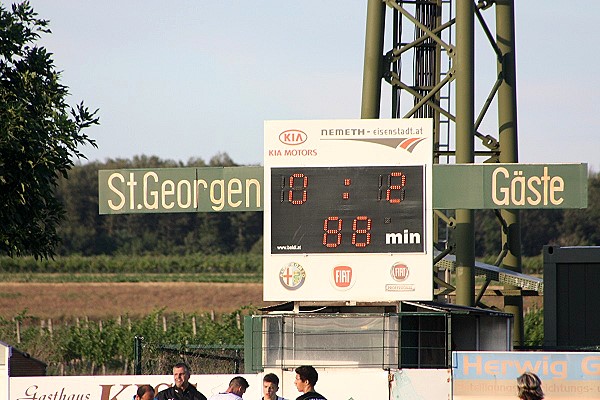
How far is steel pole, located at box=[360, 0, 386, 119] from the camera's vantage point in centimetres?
2231

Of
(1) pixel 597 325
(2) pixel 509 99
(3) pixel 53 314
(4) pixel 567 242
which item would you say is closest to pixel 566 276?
(1) pixel 597 325

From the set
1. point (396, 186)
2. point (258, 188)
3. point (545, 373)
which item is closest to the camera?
point (545, 373)

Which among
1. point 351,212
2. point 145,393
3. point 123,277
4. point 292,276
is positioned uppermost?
point 351,212

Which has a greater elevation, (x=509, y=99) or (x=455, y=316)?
(x=509, y=99)

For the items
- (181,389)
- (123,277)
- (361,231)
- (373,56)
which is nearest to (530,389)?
(181,389)

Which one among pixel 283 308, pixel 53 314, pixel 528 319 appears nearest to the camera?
pixel 283 308

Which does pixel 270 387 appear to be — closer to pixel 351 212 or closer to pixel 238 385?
pixel 238 385

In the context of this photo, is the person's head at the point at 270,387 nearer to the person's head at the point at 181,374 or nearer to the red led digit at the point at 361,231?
the person's head at the point at 181,374

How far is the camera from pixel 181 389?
44.7 ft

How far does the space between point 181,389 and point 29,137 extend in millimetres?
7707

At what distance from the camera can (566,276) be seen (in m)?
23.8

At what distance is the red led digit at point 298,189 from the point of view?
16.9 meters

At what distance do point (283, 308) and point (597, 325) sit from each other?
7.99 meters

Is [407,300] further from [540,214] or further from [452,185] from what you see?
[540,214]
